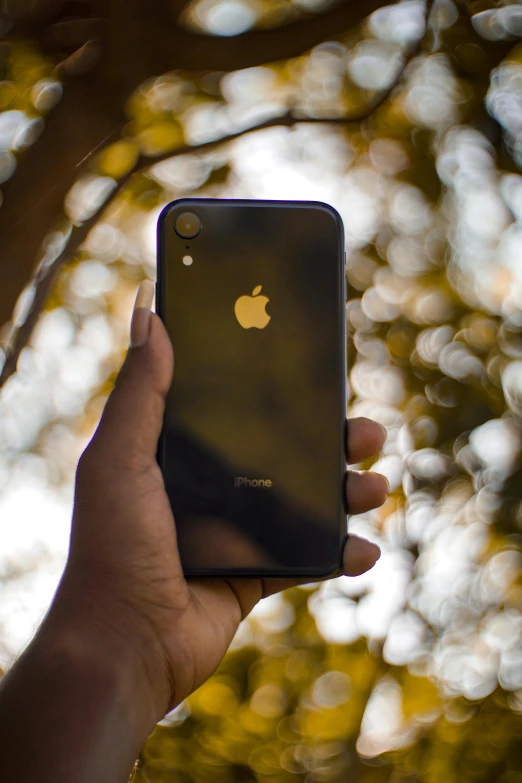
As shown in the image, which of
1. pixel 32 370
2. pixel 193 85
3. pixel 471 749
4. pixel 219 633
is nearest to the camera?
pixel 219 633

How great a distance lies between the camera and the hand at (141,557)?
1311 millimetres

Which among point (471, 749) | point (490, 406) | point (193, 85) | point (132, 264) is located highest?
point (193, 85)

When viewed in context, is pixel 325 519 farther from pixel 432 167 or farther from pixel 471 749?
pixel 471 749

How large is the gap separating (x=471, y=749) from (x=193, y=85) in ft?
11.6

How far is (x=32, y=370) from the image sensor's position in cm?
276

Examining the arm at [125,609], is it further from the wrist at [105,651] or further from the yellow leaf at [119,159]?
the yellow leaf at [119,159]

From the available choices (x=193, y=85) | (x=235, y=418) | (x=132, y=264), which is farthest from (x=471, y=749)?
(x=193, y=85)

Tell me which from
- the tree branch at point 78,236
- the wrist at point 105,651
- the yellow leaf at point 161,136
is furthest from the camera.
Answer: the yellow leaf at point 161,136

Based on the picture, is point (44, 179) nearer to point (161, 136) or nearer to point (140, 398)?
point (140, 398)

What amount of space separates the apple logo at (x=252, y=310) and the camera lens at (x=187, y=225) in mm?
200

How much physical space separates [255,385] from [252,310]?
188 millimetres

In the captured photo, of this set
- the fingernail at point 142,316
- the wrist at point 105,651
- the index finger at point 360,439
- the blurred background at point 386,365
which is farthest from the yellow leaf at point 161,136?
the wrist at point 105,651

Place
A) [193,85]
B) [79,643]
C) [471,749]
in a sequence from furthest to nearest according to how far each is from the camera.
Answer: [471,749]
[193,85]
[79,643]

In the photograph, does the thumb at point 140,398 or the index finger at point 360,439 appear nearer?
the thumb at point 140,398
